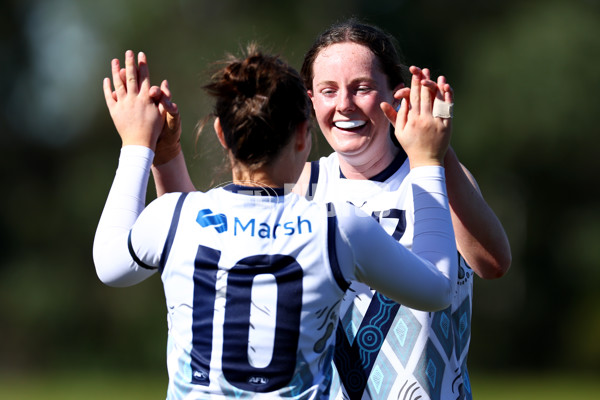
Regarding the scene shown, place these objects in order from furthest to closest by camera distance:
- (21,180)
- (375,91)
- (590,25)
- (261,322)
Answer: (21,180) → (590,25) → (375,91) → (261,322)

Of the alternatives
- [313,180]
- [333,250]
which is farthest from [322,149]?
[333,250]

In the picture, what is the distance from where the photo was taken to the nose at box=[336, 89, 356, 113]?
3.54 m

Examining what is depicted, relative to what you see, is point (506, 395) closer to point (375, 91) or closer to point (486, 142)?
point (486, 142)

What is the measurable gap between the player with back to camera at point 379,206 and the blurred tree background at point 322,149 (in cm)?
1815

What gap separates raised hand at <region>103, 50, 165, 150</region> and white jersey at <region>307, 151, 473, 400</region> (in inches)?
40.7

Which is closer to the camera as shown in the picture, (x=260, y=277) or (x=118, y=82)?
(x=260, y=277)

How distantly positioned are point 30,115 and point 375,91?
24.5 meters

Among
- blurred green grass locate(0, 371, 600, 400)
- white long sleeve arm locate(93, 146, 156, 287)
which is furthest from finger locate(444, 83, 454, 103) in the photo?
blurred green grass locate(0, 371, 600, 400)

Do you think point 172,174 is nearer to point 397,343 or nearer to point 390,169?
point 390,169

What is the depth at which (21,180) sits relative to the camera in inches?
1038

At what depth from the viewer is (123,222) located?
268 centimetres

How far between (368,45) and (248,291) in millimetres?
1485

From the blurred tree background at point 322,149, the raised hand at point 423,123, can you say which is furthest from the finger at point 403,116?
the blurred tree background at point 322,149

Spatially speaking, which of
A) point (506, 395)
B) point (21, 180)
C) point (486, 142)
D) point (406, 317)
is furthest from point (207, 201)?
point (21, 180)
